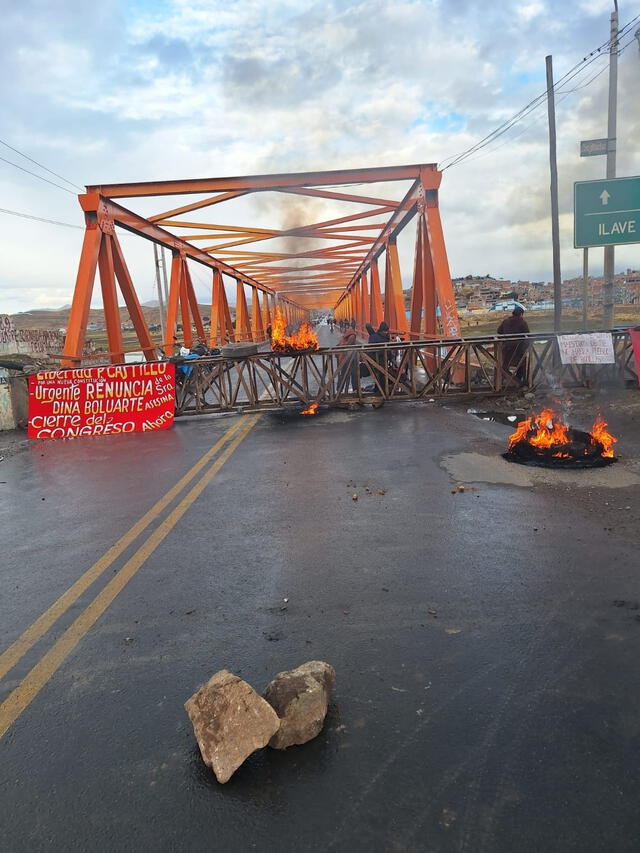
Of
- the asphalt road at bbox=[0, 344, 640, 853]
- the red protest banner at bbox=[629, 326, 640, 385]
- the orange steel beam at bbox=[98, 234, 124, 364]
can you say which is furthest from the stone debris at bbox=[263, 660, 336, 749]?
the orange steel beam at bbox=[98, 234, 124, 364]

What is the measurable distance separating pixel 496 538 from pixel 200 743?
310 cm

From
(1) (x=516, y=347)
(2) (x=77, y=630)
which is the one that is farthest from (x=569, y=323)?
(2) (x=77, y=630)

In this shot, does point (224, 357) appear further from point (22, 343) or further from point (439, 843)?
point (22, 343)

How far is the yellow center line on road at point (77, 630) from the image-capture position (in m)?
2.81

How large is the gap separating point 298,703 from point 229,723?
1.06 ft

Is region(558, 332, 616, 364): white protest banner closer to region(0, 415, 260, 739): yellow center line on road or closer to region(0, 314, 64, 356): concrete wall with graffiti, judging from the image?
region(0, 415, 260, 739): yellow center line on road

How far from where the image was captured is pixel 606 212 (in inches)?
496

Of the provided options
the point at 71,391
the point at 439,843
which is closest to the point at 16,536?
the point at 439,843

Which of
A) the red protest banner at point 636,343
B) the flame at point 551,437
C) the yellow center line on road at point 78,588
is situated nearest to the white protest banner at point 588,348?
the red protest banner at point 636,343

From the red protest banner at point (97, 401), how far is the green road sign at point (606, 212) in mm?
10584

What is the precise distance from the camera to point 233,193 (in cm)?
1484

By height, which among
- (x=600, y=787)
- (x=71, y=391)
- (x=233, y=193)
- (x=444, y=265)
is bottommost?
(x=600, y=787)

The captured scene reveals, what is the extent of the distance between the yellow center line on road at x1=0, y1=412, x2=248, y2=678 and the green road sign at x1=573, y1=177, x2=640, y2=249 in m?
11.3

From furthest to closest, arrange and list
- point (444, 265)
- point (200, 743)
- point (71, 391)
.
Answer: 1. point (444, 265)
2. point (71, 391)
3. point (200, 743)
